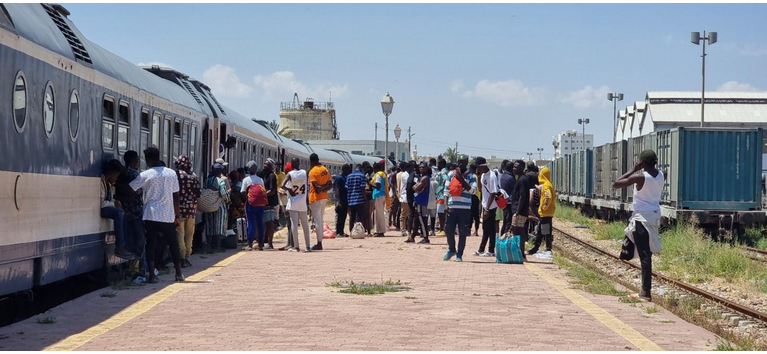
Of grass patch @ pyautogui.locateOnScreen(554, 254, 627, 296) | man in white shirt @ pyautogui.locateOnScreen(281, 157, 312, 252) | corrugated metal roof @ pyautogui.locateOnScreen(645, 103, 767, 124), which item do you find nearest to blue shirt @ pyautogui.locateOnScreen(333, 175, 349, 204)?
man in white shirt @ pyautogui.locateOnScreen(281, 157, 312, 252)

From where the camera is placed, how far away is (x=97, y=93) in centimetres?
1177

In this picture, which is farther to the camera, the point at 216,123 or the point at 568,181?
the point at 568,181

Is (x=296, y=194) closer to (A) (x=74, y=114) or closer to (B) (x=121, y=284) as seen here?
(B) (x=121, y=284)

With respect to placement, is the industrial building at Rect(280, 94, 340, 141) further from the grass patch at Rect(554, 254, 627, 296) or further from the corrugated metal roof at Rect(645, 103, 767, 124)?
the grass patch at Rect(554, 254, 627, 296)

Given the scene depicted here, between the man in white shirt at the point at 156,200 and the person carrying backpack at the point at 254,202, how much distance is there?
16.7 feet

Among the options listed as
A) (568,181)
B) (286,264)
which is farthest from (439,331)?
(568,181)

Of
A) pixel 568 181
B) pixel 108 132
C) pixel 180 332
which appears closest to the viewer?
pixel 180 332

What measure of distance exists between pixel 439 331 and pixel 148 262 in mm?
5096

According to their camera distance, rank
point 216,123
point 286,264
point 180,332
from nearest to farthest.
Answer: point 180,332 → point 286,264 → point 216,123

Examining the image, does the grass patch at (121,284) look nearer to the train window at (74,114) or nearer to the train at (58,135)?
the train at (58,135)

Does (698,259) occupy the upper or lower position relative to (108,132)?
lower

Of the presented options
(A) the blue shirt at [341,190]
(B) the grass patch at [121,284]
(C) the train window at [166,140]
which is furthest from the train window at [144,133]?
(A) the blue shirt at [341,190]

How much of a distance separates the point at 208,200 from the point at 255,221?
5.25ft

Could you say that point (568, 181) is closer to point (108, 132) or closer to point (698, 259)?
point (698, 259)
